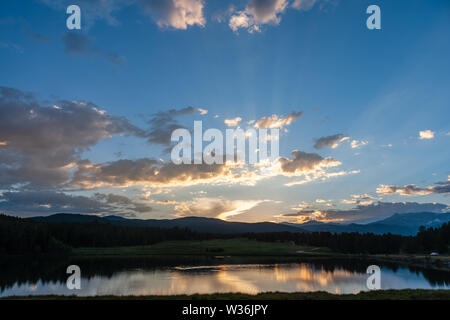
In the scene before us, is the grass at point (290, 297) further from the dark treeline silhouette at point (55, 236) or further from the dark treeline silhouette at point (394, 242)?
the dark treeline silhouette at point (394, 242)

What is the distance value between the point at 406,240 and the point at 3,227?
192499 millimetres

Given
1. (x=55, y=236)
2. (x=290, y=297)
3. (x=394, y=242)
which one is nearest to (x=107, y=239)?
(x=55, y=236)

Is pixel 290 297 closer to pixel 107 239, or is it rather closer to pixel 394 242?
pixel 394 242

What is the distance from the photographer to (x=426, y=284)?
5925cm

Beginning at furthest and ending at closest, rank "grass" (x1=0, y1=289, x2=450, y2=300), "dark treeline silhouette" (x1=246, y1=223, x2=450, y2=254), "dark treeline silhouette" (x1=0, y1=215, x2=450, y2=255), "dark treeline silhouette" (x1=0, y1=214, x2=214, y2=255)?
1. "dark treeline silhouette" (x1=246, y1=223, x2=450, y2=254)
2. "dark treeline silhouette" (x1=0, y1=215, x2=450, y2=255)
3. "dark treeline silhouette" (x1=0, y1=214, x2=214, y2=255)
4. "grass" (x1=0, y1=289, x2=450, y2=300)

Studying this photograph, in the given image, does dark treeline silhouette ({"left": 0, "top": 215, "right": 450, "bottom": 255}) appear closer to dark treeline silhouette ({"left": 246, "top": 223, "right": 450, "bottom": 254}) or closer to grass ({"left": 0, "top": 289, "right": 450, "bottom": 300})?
dark treeline silhouette ({"left": 246, "top": 223, "right": 450, "bottom": 254})

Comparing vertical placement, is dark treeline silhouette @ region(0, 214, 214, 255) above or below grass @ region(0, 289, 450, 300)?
below

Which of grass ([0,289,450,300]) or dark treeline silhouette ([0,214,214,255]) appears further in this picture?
dark treeline silhouette ([0,214,214,255])

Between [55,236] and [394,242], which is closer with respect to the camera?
[394,242]

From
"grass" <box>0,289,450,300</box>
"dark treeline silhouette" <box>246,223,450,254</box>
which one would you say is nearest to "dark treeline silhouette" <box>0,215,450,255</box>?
"dark treeline silhouette" <box>246,223,450,254</box>
